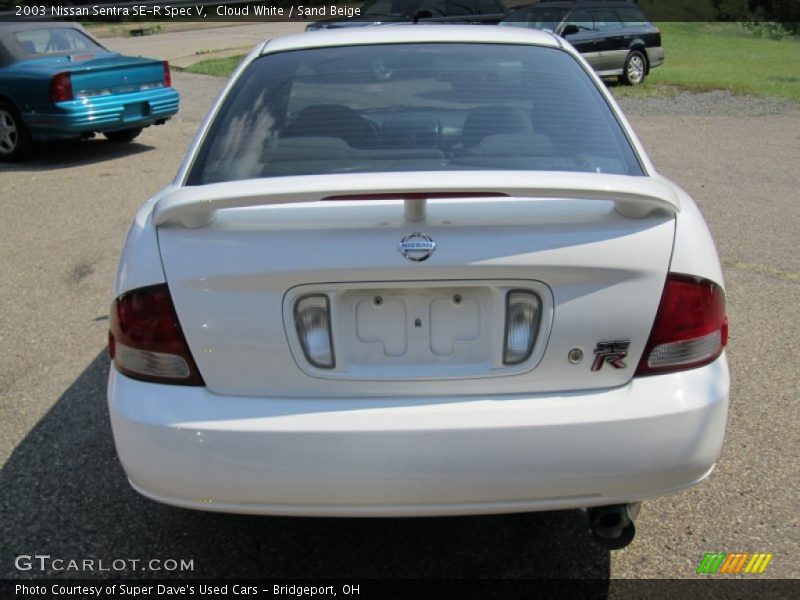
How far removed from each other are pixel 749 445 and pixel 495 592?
1.42 m

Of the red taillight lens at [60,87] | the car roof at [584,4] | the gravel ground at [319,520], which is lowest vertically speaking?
the car roof at [584,4]

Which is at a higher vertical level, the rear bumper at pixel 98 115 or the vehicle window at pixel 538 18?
the rear bumper at pixel 98 115

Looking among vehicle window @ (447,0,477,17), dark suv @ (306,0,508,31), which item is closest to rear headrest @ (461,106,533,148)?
dark suv @ (306,0,508,31)

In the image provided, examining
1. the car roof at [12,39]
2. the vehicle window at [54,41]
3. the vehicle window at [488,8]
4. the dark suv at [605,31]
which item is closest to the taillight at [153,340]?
the car roof at [12,39]

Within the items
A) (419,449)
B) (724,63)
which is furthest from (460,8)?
(419,449)

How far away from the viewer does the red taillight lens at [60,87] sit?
978cm

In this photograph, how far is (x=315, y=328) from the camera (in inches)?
94.3

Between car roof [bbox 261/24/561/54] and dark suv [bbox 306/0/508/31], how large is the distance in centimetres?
1342

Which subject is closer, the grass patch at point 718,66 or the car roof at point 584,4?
the car roof at point 584,4

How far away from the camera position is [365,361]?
241 cm

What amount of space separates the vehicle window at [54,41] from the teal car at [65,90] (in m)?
0.01

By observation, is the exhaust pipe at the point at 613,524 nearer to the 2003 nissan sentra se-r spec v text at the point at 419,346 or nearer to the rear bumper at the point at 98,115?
the 2003 nissan sentra se-r spec v text at the point at 419,346

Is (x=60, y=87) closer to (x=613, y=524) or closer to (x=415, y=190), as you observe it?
(x=415, y=190)

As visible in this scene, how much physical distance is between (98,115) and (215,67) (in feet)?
33.5
